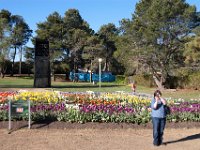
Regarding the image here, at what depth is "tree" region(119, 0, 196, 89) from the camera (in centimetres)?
3950

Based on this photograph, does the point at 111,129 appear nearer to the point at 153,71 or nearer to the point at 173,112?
the point at 173,112

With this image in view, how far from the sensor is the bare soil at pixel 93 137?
10.0 metres

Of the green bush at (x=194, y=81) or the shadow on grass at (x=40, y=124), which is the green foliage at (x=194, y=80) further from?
the shadow on grass at (x=40, y=124)

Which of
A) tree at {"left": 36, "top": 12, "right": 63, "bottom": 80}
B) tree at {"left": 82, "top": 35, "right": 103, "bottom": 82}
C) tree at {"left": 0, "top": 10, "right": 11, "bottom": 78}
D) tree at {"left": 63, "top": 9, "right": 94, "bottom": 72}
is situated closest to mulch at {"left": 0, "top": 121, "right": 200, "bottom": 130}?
tree at {"left": 82, "top": 35, "right": 103, "bottom": 82}

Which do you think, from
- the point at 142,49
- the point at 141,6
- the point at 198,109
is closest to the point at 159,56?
the point at 142,49

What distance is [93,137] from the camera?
11188mm

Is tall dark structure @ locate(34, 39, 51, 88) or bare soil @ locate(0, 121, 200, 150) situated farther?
tall dark structure @ locate(34, 39, 51, 88)

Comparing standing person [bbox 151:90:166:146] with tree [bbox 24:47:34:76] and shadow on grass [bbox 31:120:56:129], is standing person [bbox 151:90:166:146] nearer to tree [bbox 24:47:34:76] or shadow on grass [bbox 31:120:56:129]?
shadow on grass [bbox 31:120:56:129]

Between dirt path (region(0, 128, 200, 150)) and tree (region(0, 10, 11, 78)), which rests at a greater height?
tree (region(0, 10, 11, 78))

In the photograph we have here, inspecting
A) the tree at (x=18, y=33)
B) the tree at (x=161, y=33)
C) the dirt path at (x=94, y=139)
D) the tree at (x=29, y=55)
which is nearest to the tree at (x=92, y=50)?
the tree at (x=29, y=55)

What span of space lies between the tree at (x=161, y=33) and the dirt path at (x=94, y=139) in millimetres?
27703

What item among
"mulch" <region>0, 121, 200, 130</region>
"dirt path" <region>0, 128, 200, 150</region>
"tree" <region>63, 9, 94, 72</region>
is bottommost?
"dirt path" <region>0, 128, 200, 150</region>

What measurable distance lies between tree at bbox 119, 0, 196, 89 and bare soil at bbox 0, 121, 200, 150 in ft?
89.1

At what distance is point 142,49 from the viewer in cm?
3991
